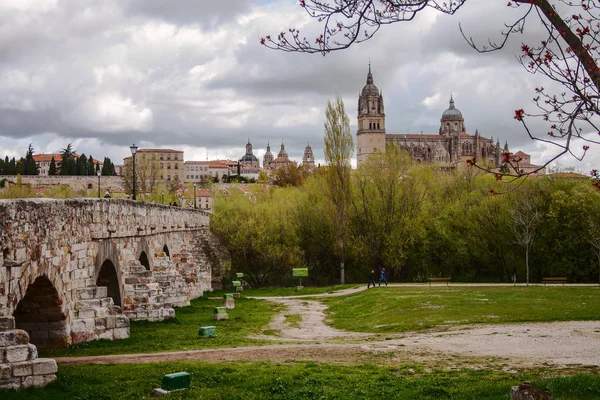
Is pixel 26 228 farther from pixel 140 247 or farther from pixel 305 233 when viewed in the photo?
pixel 305 233

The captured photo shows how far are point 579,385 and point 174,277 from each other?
63.7 feet

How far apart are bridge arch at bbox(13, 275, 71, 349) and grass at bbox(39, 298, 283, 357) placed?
283 mm

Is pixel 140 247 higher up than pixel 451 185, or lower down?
lower down

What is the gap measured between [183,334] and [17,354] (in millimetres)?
8617

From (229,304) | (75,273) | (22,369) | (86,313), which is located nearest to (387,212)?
(229,304)

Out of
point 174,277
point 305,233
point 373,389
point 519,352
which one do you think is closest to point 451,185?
point 305,233

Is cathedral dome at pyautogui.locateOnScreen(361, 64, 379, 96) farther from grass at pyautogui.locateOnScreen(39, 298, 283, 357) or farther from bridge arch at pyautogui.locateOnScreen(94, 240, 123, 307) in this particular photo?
bridge arch at pyautogui.locateOnScreen(94, 240, 123, 307)

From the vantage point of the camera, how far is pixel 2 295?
1040 cm

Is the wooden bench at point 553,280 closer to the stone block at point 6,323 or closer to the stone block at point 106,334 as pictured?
the stone block at point 106,334

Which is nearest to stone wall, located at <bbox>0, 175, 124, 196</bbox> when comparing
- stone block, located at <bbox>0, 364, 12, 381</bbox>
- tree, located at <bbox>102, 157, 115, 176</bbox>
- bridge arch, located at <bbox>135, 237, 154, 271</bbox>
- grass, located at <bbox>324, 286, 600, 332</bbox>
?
tree, located at <bbox>102, 157, 115, 176</bbox>

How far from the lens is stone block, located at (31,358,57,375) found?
389 inches

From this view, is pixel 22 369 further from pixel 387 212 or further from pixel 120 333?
pixel 387 212

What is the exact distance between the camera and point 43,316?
1400 cm

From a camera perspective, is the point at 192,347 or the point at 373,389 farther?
the point at 192,347
